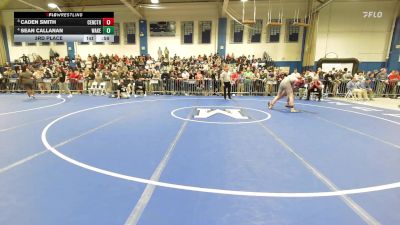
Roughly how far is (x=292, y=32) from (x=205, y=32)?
8.22m

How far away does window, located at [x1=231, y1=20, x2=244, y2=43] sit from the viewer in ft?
77.0

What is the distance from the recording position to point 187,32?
2423 cm

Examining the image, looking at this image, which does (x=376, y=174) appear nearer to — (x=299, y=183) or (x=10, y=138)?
(x=299, y=183)

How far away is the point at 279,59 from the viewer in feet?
77.5

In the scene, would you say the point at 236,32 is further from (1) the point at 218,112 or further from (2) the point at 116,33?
(1) the point at 218,112

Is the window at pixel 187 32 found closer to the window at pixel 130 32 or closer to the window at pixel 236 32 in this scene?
the window at pixel 236 32

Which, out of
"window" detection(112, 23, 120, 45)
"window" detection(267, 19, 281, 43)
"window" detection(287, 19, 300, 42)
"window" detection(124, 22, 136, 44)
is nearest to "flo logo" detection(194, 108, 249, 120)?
"window" detection(267, 19, 281, 43)

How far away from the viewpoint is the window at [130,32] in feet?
80.9

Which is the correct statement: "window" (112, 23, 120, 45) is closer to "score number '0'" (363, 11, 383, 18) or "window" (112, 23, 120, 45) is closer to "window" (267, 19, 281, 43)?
"window" (267, 19, 281, 43)

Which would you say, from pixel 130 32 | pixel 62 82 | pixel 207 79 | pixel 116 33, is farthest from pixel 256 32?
pixel 62 82

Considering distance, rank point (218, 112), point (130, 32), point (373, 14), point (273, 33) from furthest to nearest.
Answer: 1. point (130, 32)
2. point (273, 33)
3. point (373, 14)
4. point (218, 112)

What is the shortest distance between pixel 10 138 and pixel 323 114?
1028 cm
